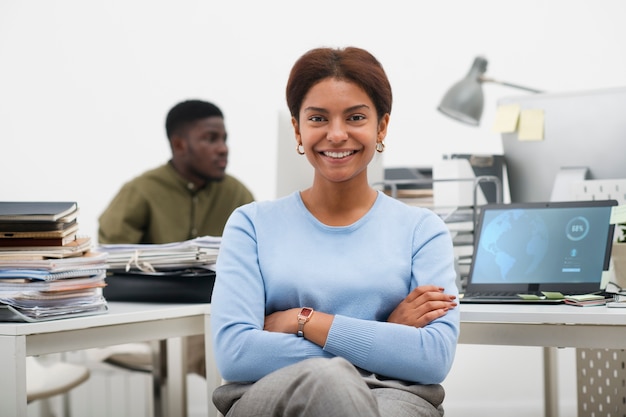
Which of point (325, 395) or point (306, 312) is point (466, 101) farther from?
point (325, 395)

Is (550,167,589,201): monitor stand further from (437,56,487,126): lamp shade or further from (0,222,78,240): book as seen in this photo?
(0,222,78,240): book

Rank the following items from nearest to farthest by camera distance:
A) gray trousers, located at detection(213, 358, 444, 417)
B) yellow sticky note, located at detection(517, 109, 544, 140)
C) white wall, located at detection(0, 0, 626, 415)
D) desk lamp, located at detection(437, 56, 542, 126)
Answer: gray trousers, located at detection(213, 358, 444, 417)
yellow sticky note, located at detection(517, 109, 544, 140)
desk lamp, located at detection(437, 56, 542, 126)
white wall, located at detection(0, 0, 626, 415)

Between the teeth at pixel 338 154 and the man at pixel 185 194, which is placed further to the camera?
the man at pixel 185 194

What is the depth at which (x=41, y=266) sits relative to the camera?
62.2 inches

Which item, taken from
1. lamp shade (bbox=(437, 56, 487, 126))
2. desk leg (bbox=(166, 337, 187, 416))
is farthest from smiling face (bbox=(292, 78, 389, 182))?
lamp shade (bbox=(437, 56, 487, 126))

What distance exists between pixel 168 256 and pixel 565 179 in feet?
3.50

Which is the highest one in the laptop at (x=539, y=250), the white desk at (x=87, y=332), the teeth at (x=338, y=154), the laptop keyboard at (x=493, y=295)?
the teeth at (x=338, y=154)

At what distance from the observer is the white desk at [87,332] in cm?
145

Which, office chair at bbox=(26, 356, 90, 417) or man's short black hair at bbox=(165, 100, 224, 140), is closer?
office chair at bbox=(26, 356, 90, 417)

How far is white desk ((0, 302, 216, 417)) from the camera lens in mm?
1445

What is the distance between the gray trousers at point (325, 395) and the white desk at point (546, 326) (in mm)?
231

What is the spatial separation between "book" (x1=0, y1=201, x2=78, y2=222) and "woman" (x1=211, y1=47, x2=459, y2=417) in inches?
14.0

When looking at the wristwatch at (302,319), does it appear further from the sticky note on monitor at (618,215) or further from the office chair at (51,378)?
the office chair at (51,378)

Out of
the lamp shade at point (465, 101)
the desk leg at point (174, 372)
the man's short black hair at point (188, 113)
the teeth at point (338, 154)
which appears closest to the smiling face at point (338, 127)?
the teeth at point (338, 154)
